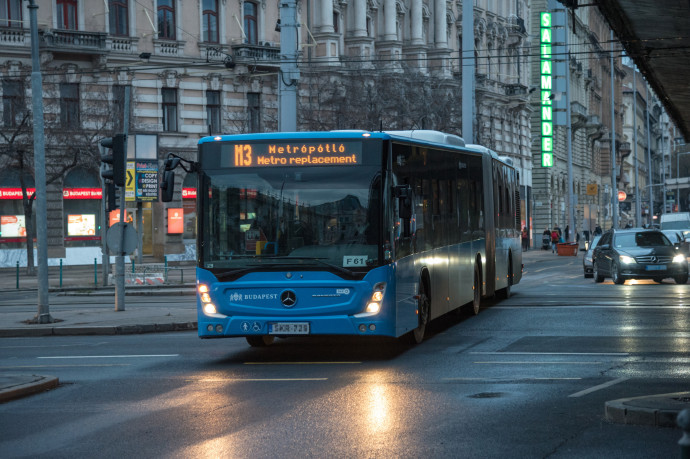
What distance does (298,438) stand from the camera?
30.2 feet

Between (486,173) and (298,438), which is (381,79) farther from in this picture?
(298,438)

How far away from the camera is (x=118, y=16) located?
2007 inches

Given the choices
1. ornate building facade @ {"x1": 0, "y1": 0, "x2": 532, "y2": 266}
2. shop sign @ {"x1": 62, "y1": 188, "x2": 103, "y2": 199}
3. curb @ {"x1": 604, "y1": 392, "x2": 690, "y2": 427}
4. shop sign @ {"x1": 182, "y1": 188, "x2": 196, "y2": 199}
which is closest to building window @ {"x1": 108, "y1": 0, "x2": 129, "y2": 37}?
ornate building facade @ {"x1": 0, "y1": 0, "x2": 532, "y2": 266}

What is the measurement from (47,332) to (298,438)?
12.1m

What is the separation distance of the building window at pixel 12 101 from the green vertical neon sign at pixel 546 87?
3909 cm

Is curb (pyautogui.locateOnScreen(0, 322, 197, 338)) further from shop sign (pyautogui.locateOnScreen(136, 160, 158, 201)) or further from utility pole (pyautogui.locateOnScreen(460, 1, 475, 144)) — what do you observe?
utility pole (pyautogui.locateOnScreen(460, 1, 475, 144))

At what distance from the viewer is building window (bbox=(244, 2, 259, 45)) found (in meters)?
55.3

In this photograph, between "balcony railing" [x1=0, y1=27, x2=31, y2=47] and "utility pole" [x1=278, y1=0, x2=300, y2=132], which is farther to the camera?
"balcony railing" [x1=0, y1=27, x2=31, y2=47]

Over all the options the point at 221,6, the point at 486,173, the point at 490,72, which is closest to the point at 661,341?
the point at 486,173

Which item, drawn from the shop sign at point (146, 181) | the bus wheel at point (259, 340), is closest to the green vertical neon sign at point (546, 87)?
the shop sign at point (146, 181)

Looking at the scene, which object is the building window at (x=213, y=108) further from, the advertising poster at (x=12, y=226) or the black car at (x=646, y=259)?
the black car at (x=646, y=259)

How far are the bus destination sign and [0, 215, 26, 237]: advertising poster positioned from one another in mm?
35567

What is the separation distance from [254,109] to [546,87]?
29793 mm

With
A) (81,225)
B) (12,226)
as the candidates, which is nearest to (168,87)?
(81,225)
